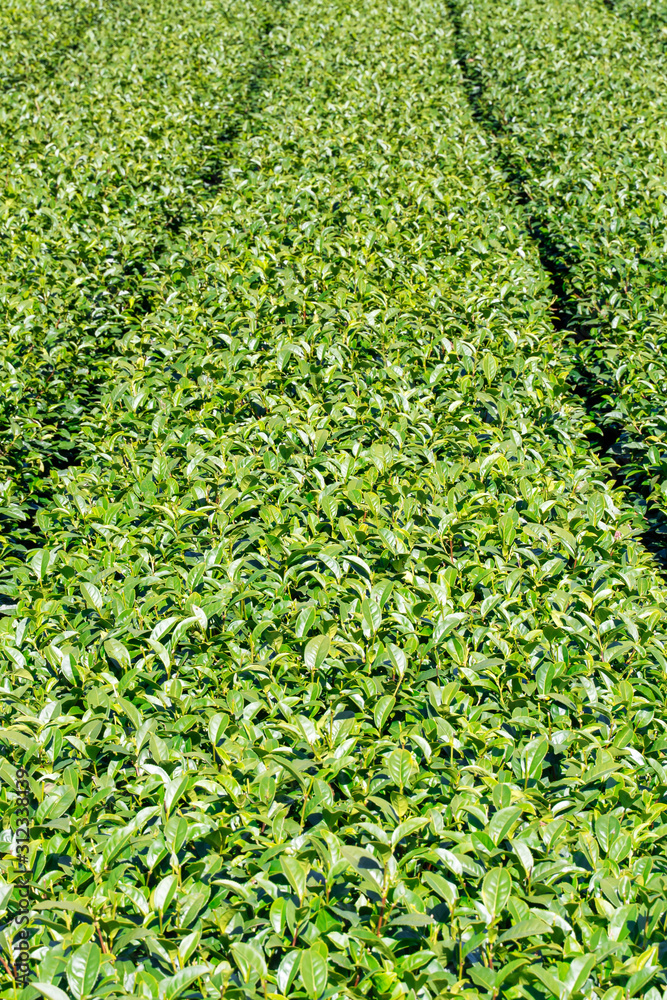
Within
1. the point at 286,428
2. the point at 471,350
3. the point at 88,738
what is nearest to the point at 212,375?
the point at 286,428

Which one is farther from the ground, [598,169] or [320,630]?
[598,169]

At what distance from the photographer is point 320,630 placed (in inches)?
107

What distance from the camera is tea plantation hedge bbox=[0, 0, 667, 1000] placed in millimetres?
1861

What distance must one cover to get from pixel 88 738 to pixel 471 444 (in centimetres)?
232

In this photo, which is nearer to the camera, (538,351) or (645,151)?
(538,351)

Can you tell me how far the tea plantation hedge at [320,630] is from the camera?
6.11ft

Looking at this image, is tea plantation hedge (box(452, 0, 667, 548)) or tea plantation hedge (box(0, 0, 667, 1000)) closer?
tea plantation hedge (box(0, 0, 667, 1000))

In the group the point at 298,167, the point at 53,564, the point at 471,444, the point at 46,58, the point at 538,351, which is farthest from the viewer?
the point at 46,58

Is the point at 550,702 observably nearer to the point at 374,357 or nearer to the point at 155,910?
the point at 155,910

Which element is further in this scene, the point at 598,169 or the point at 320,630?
the point at 598,169

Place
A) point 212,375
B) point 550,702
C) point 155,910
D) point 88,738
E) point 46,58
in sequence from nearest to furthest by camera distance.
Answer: point 155,910
point 88,738
point 550,702
point 212,375
point 46,58

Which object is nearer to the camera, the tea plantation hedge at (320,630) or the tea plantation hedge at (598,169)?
the tea plantation hedge at (320,630)

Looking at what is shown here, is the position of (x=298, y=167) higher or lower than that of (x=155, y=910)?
higher

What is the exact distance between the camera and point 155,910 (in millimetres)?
1878
